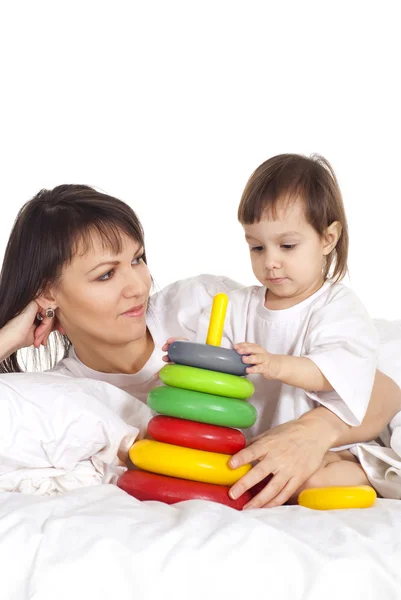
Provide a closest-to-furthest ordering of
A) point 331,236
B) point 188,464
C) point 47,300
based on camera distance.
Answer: point 188,464
point 331,236
point 47,300

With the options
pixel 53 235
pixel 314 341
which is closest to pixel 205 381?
pixel 314 341

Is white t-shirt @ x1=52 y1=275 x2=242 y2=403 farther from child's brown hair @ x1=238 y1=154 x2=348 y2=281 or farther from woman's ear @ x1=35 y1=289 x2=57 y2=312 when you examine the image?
child's brown hair @ x1=238 y1=154 x2=348 y2=281

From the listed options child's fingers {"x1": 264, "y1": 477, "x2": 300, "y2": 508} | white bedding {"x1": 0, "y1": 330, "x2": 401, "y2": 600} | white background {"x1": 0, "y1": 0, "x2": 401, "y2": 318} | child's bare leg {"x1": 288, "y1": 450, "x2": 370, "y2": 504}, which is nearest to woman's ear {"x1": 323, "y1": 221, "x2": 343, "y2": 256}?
child's bare leg {"x1": 288, "y1": 450, "x2": 370, "y2": 504}

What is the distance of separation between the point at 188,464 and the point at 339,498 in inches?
16.4

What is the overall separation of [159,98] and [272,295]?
2.53 metres

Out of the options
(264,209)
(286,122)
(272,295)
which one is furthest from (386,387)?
(286,122)

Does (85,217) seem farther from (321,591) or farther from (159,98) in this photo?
(159,98)

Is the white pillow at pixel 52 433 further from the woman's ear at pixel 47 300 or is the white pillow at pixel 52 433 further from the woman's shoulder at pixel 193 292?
the woman's shoulder at pixel 193 292

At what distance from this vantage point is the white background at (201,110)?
4.96 m

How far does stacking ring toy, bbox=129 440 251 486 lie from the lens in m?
2.28

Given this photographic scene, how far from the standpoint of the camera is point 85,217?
9.46 ft

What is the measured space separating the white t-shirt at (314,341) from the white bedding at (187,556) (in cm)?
64

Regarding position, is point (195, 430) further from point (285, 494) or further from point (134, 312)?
point (134, 312)

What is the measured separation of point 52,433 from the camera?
235 cm
